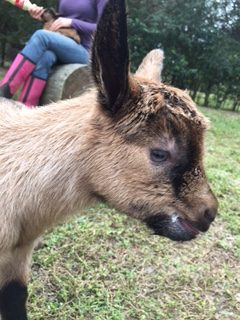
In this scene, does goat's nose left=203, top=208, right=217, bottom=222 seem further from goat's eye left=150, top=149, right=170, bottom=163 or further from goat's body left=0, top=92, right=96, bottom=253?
goat's body left=0, top=92, right=96, bottom=253

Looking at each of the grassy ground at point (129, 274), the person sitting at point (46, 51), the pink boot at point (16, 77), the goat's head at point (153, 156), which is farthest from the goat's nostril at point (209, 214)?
the pink boot at point (16, 77)

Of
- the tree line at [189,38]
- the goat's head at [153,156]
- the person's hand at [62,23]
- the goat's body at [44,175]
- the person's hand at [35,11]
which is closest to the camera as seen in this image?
the goat's head at [153,156]

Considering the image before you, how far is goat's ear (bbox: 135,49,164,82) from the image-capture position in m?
3.08

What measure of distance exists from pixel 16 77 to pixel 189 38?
1527cm

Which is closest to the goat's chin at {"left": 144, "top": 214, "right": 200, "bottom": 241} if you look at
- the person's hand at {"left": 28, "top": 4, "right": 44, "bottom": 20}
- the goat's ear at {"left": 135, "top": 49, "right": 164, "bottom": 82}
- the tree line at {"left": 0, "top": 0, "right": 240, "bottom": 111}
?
the goat's ear at {"left": 135, "top": 49, "right": 164, "bottom": 82}

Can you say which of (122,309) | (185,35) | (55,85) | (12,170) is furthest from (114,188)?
(185,35)

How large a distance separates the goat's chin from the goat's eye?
10.9 inches

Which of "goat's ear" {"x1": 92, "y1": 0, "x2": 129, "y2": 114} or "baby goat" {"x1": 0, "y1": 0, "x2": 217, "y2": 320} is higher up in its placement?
"goat's ear" {"x1": 92, "y1": 0, "x2": 129, "y2": 114}

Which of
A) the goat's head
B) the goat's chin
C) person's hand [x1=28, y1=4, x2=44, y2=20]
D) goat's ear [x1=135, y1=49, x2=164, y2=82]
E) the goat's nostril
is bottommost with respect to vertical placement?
the goat's chin

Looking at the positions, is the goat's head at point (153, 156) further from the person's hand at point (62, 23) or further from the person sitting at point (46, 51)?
the person's hand at point (62, 23)

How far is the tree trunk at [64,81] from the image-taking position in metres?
4.94

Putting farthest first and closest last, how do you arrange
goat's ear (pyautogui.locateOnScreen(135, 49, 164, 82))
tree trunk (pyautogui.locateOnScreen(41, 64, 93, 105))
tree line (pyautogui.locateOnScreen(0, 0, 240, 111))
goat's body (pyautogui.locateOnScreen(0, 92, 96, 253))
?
tree line (pyautogui.locateOnScreen(0, 0, 240, 111)) → tree trunk (pyautogui.locateOnScreen(41, 64, 93, 105)) → goat's ear (pyautogui.locateOnScreen(135, 49, 164, 82)) → goat's body (pyautogui.locateOnScreen(0, 92, 96, 253))

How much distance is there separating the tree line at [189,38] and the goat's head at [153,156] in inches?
618

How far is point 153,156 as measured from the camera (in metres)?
2.45
